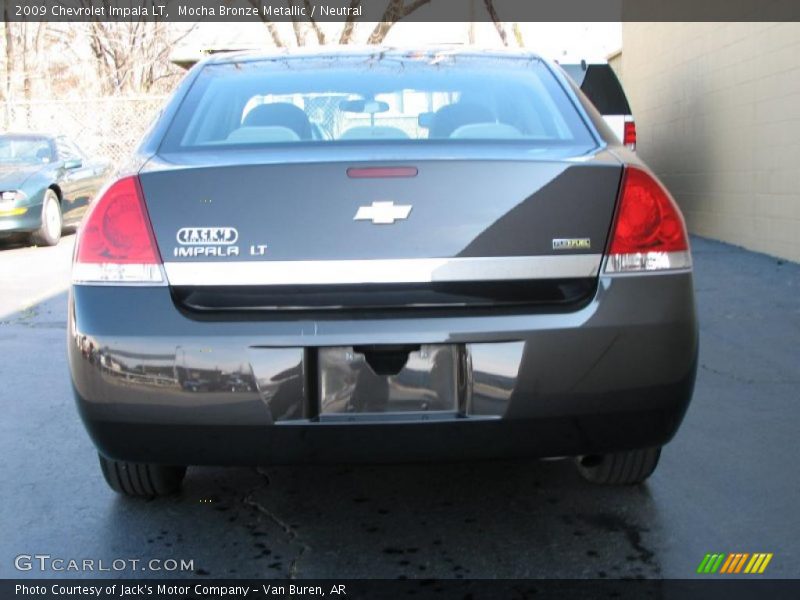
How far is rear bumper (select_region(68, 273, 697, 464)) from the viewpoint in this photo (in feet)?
8.61

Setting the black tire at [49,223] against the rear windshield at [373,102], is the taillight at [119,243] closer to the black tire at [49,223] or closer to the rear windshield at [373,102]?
the rear windshield at [373,102]

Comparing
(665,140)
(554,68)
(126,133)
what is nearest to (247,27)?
(126,133)

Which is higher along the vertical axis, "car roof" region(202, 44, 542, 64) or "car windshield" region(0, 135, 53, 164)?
A: "car roof" region(202, 44, 542, 64)

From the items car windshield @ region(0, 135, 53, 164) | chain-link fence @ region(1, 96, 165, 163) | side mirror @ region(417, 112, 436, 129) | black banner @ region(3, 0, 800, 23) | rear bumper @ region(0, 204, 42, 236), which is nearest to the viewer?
side mirror @ region(417, 112, 436, 129)

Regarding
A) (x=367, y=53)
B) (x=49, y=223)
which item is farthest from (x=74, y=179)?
(x=367, y=53)

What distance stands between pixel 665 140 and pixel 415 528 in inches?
435

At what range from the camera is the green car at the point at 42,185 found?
11.3m

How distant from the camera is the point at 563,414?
269cm

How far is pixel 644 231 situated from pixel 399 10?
58.7ft

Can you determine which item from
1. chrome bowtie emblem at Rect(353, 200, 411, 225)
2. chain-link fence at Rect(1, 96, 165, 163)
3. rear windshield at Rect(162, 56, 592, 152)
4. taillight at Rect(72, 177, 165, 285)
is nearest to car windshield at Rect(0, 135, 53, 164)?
chain-link fence at Rect(1, 96, 165, 163)

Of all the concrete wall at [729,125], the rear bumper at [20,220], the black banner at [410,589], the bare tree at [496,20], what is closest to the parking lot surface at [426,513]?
the black banner at [410,589]

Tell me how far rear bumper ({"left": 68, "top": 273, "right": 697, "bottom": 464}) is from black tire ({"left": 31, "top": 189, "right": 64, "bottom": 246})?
31.8 feet

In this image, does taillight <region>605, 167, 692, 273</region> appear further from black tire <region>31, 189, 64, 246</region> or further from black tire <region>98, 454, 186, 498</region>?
black tire <region>31, 189, 64, 246</region>

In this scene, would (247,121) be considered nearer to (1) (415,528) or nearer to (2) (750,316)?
(1) (415,528)
